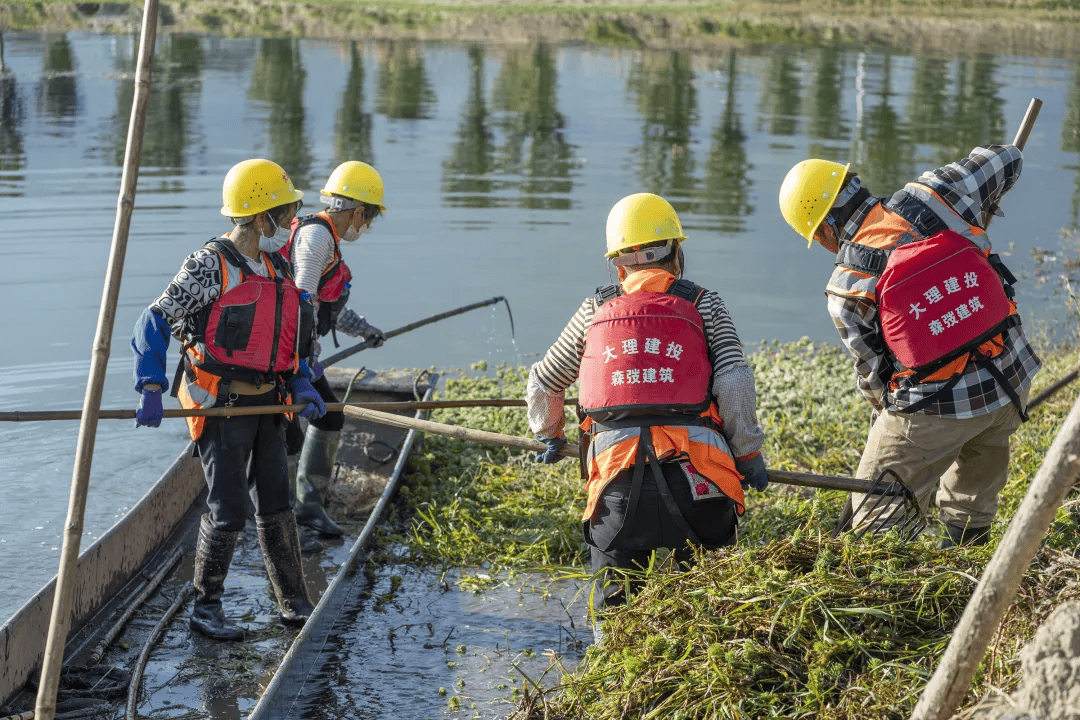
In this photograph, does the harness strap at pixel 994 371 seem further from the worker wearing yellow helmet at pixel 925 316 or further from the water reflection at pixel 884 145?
the water reflection at pixel 884 145

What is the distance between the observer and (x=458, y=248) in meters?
16.6

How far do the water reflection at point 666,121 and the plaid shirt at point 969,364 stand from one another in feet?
46.0

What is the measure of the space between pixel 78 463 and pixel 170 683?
2.28 m

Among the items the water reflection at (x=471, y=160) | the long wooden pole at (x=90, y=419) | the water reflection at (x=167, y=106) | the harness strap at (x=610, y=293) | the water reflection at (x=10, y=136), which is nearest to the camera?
the long wooden pole at (x=90, y=419)

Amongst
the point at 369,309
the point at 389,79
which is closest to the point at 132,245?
the point at 369,309

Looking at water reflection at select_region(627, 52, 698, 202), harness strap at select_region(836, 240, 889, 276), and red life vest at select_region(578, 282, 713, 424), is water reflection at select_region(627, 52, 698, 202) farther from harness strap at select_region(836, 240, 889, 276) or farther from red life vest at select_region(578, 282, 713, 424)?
red life vest at select_region(578, 282, 713, 424)

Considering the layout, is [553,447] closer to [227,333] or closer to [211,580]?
[227,333]

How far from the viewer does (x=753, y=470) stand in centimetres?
445

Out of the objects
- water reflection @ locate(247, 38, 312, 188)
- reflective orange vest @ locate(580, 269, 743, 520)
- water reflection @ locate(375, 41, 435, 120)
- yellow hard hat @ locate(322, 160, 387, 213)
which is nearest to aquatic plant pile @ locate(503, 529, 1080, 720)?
reflective orange vest @ locate(580, 269, 743, 520)

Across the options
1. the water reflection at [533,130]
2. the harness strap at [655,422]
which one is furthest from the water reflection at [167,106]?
the harness strap at [655,422]

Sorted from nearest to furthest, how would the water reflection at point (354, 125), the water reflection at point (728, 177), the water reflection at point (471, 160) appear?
the water reflection at point (728, 177), the water reflection at point (471, 160), the water reflection at point (354, 125)

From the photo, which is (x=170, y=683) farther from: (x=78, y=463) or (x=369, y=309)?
(x=369, y=309)

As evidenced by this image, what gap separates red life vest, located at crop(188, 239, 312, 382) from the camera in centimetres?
523

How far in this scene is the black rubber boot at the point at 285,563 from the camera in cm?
567
